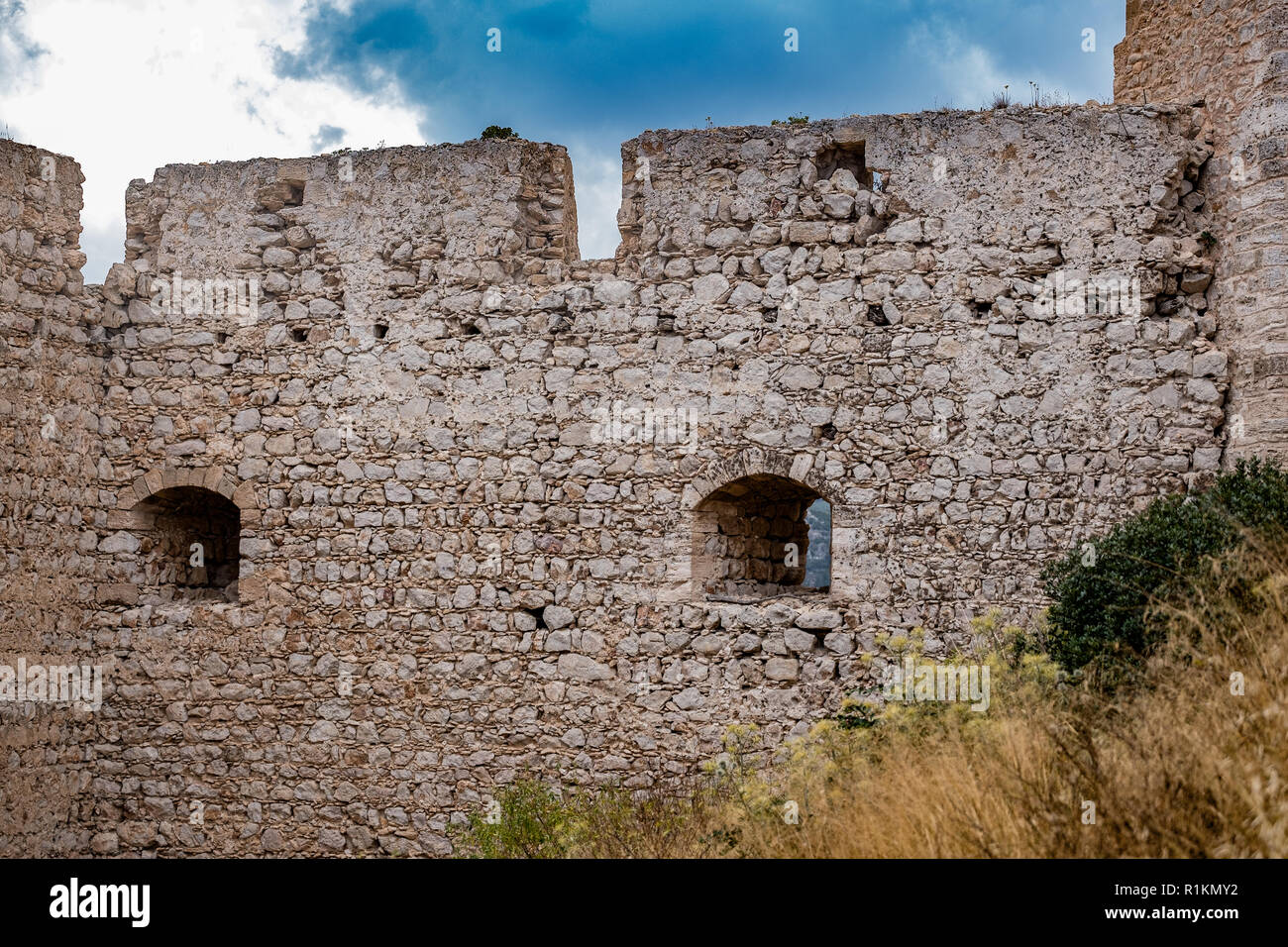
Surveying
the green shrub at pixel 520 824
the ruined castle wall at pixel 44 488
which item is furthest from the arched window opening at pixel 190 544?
the green shrub at pixel 520 824

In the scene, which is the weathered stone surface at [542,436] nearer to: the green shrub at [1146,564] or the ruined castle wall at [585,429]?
the ruined castle wall at [585,429]

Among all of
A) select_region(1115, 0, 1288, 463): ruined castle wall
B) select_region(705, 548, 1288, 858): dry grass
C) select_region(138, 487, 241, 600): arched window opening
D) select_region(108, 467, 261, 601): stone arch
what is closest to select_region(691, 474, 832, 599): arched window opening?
select_region(705, 548, 1288, 858): dry grass

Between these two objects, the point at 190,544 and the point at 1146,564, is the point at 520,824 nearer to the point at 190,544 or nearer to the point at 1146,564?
the point at 190,544

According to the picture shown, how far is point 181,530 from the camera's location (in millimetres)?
9805

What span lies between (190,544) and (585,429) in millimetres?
3531

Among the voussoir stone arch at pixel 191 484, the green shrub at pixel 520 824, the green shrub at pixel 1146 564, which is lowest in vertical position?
the green shrub at pixel 520 824

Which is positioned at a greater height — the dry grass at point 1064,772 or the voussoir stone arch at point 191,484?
the voussoir stone arch at point 191,484

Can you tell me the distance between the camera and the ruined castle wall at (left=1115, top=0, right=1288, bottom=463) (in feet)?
24.8

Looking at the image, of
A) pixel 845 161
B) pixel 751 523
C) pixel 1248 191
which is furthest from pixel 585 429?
pixel 1248 191

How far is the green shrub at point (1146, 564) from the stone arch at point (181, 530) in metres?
5.81

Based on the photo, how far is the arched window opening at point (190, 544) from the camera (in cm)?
948

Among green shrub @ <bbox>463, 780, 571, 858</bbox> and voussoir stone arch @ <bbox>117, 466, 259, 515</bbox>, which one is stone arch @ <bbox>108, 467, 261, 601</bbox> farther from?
green shrub @ <bbox>463, 780, 571, 858</bbox>

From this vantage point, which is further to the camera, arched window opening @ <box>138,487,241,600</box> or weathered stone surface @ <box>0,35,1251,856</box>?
arched window opening @ <box>138,487,241,600</box>

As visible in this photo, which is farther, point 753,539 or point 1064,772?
point 753,539
